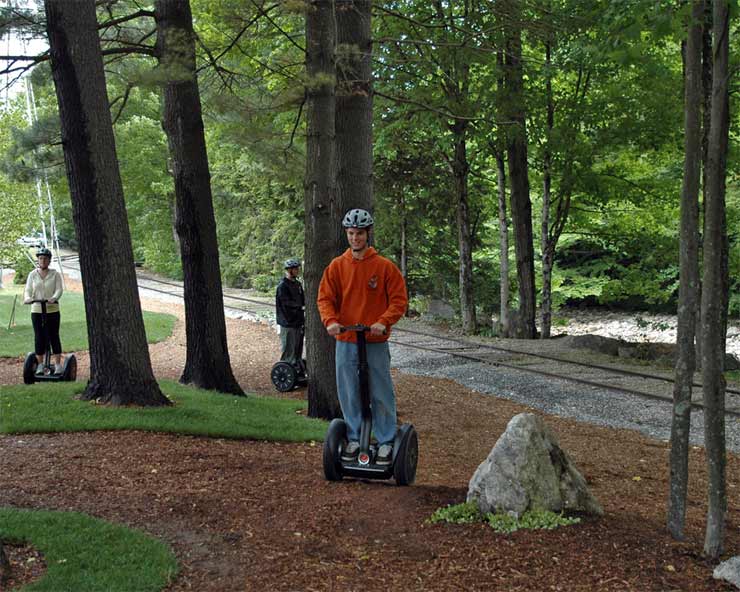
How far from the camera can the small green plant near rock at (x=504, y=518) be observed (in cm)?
507

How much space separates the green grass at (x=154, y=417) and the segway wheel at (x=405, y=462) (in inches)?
105

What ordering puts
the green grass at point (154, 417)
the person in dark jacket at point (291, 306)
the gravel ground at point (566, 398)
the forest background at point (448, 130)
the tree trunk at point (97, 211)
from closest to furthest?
the green grass at point (154, 417), the tree trunk at point (97, 211), the forest background at point (448, 130), the gravel ground at point (566, 398), the person in dark jacket at point (291, 306)

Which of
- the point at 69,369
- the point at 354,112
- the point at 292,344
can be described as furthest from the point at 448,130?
the point at 69,369

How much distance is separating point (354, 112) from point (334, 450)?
17.4 feet

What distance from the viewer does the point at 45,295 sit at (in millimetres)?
11648

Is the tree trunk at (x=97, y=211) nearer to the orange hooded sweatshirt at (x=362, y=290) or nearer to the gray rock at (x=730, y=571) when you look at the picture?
the orange hooded sweatshirt at (x=362, y=290)

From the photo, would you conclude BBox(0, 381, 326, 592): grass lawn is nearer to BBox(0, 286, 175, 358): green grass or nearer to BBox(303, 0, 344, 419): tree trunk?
BBox(303, 0, 344, 419): tree trunk

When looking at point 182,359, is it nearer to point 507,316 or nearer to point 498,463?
point 507,316

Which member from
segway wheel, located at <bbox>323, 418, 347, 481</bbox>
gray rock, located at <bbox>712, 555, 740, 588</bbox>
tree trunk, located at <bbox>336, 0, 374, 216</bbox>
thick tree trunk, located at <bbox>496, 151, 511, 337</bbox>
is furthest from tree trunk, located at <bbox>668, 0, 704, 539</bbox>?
thick tree trunk, located at <bbox>496, 151, 511, 337</bbox>

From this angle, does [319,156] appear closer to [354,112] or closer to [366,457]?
[354,112]

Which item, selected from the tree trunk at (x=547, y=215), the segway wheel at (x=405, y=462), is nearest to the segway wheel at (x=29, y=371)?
the segway wheel at (x=405, y=462)

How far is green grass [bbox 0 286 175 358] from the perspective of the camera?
773 inches

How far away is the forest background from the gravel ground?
15.3 ft

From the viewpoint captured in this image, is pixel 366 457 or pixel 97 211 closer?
pixel 366 457
